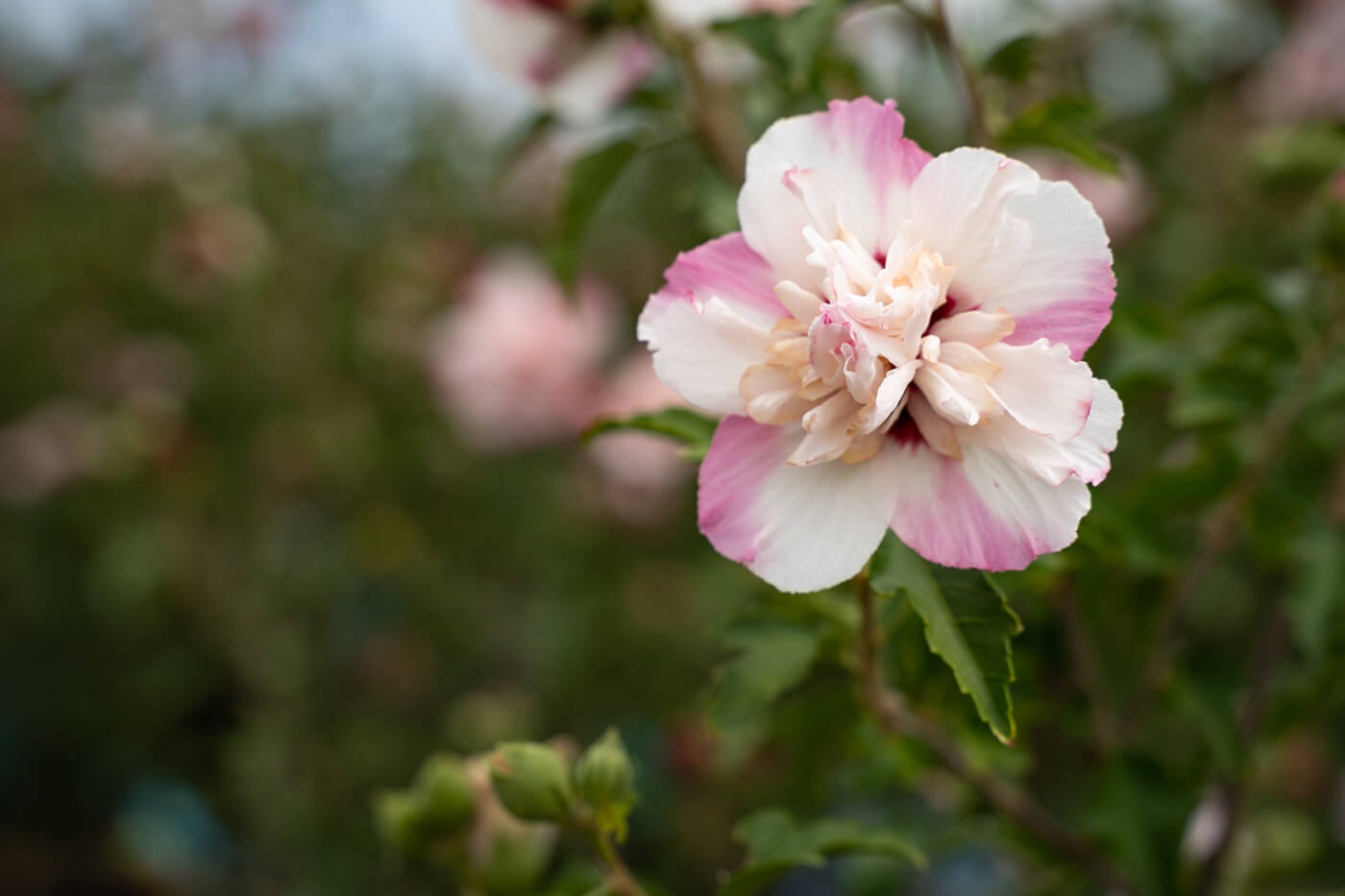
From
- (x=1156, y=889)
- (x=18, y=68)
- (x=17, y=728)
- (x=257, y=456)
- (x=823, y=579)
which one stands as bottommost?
(x=17, y=728)

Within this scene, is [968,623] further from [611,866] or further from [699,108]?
[699,108]

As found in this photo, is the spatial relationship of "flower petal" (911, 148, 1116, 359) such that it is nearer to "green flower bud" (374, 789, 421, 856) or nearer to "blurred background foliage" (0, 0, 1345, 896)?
"blurred background foliage" (0, 0, 1345, 896)

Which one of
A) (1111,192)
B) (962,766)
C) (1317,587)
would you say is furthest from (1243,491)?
(1111,192)

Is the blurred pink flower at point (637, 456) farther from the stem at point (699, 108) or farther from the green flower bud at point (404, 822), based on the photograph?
the green flower bud at point (404, 822)

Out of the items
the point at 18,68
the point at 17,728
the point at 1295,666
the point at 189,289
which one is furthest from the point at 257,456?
the point at 1295,666

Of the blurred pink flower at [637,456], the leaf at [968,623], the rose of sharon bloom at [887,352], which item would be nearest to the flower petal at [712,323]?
the rose of sharon bloom at [887,352]

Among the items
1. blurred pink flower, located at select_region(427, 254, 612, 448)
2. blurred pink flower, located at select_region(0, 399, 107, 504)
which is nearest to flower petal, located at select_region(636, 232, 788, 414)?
blurred pink flower, located at select_region(427, 254, 612, 448)

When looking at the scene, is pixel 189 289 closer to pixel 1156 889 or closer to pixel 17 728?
pixel 17 728
